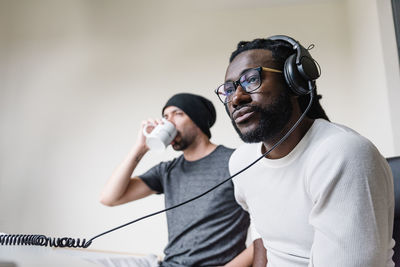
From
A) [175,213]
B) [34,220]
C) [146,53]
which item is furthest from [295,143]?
[34,220]

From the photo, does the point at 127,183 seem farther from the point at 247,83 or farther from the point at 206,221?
the point at 247,83

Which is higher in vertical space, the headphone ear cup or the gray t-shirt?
the headphone ear cup

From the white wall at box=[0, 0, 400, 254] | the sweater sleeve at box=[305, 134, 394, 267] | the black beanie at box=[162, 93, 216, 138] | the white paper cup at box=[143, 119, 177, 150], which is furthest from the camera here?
the white wall at box=[0, 0, 400, 254]

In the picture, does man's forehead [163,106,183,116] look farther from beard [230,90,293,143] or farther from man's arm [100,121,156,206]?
beard [230,90,293,143]

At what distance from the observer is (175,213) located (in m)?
1.31

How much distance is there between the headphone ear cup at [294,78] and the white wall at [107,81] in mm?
1375

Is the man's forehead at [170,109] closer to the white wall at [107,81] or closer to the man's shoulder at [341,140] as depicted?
the white wall at [107,81]

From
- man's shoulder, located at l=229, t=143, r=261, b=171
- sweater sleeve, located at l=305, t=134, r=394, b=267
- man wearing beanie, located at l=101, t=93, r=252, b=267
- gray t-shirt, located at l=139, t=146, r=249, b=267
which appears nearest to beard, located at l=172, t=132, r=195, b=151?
man wearing beanie, located at l=101, t=93, r=252, b=267

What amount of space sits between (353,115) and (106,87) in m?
1.62

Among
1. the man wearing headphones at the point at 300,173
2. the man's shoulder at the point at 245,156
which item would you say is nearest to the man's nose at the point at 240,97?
the man wearing headphones at the point at 300,173

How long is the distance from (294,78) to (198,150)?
2.54 ft

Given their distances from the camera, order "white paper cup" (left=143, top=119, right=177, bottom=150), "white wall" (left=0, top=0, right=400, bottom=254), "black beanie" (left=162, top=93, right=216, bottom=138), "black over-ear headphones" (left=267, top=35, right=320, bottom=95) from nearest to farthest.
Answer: "black over-ear headphones" (left=267, top=35, right=320, bottom=95), "white paper cup" (left=143, top=119, right=177, bottom=150), "black beanie" (left=162, top=93, right=216, bottom=138), "white wall" (left=0, top=0, right=400, bottom=254)

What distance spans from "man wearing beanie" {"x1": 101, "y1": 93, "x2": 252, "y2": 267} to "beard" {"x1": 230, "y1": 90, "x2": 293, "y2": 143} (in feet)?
1.54

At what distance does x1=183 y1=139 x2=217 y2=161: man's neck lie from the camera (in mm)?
1404
